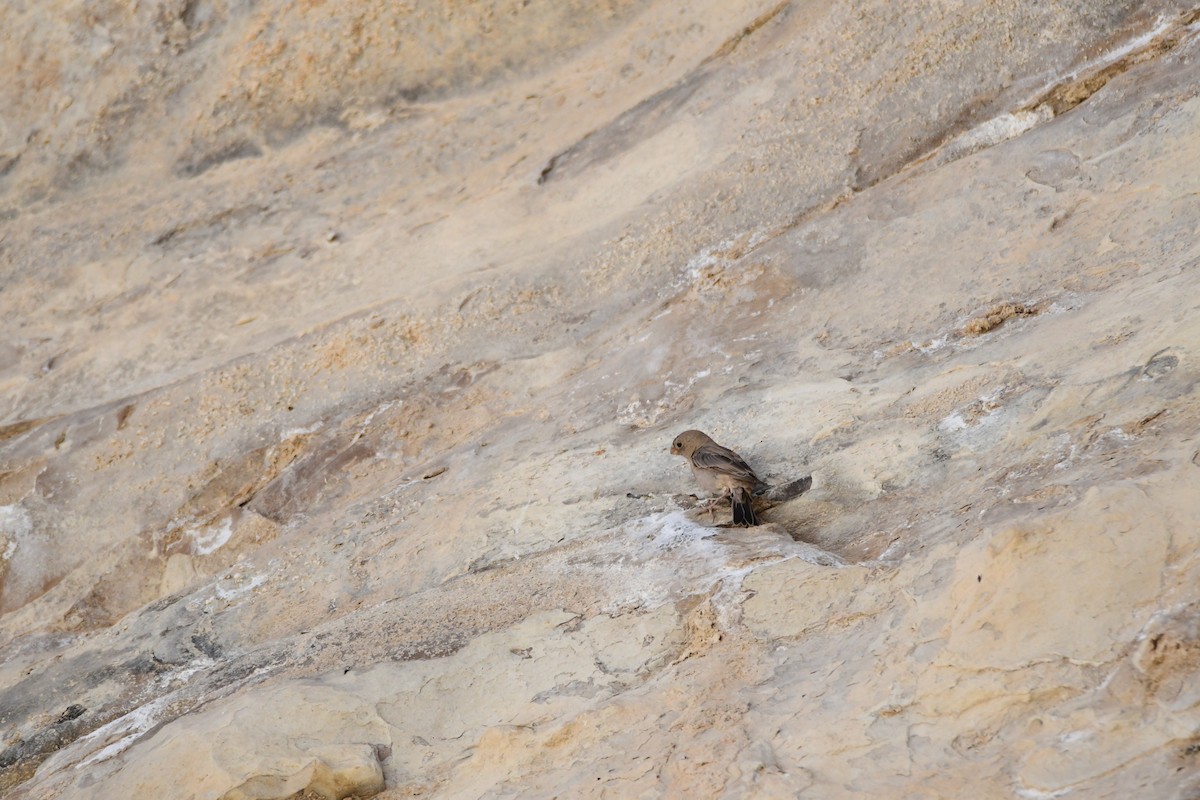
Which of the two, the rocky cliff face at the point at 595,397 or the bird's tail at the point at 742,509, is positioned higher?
the rocky cliff face at the point at 595,397

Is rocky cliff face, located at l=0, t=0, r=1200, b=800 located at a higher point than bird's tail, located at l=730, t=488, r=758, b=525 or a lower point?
higher

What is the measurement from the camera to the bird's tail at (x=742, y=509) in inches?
185

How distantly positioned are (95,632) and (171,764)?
6.73 ft

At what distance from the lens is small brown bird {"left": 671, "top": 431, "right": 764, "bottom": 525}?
4754mm

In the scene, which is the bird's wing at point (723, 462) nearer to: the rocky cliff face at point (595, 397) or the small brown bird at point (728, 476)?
the small brown bird at point (728, 476)

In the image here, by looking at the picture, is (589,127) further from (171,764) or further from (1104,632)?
(1104,632)

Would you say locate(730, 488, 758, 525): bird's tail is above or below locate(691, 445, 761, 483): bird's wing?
below

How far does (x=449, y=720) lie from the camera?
4.09 meters

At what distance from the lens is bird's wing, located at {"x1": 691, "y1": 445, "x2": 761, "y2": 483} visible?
4801 mm

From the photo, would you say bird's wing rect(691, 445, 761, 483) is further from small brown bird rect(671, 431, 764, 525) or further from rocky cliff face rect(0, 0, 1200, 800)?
rocky cliff face rect(0, 0, 1200, 800)

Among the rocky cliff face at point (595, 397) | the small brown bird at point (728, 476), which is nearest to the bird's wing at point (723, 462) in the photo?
the small brown bird at point (728, 476)

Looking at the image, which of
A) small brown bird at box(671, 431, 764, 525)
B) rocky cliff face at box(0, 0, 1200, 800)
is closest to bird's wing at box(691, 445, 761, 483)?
small brown bird at box(671, 431, 764, 525)

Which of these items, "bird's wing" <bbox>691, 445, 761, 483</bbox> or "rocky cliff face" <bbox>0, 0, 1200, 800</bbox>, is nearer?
"rocky cliff face" <bbox>0, 0, 1200, 800</bbox>

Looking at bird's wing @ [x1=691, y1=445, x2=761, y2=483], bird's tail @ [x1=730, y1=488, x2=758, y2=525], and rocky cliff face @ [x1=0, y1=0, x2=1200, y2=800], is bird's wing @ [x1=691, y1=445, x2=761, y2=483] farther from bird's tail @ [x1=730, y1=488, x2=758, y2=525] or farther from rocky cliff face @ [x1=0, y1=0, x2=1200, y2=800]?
rocky cliff face @ [x1=0, y1=0, x2=1200, y2=800]
